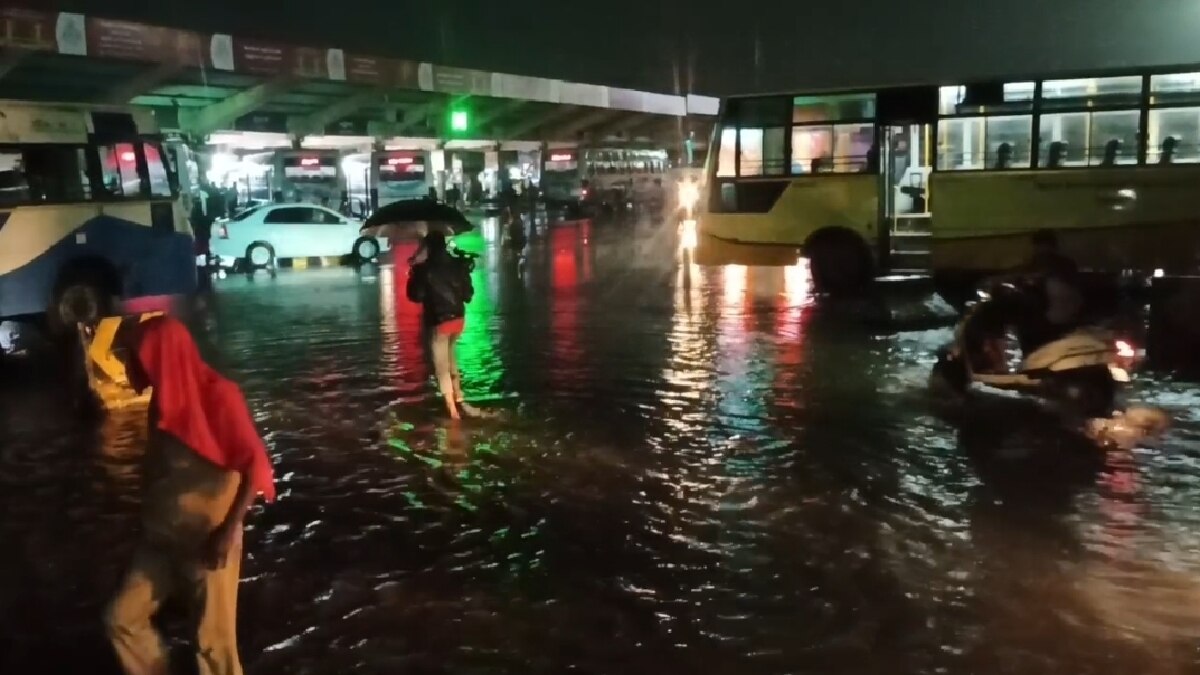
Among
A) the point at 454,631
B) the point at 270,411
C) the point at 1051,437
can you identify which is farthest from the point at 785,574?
the point at 270,411

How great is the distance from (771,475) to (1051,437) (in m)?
2.69

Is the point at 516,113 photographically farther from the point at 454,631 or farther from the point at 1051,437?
the point at 454,631

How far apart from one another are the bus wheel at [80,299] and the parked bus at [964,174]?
9358 mm

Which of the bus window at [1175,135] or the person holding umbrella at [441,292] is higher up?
the bus window at [1175,135]

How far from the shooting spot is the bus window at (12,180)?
574 inches

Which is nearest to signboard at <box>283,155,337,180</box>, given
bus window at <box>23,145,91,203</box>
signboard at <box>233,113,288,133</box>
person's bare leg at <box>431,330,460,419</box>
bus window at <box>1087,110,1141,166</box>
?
signboard at <box>233,113,288,133</box>

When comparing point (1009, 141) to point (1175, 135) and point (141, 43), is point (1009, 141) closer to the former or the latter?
point (1175, 135)

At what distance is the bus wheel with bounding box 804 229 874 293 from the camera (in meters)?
18.2

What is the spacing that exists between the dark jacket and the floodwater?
3.42 ft

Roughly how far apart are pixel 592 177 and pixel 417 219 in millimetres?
49060

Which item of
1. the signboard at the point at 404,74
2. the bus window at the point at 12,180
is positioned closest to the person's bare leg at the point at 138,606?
the bus window at the point at 12,180

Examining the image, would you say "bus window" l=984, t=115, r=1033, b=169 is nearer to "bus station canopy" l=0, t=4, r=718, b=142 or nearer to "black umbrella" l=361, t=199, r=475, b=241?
"black umbrella" l=361, t=199, r=475, b=241

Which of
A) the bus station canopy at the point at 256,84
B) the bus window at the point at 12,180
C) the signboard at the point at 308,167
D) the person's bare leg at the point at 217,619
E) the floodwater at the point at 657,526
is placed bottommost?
the floodwater at the point at 657,526

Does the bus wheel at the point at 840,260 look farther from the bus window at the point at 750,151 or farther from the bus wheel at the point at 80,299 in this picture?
the bus wheel at the point at 80,299
